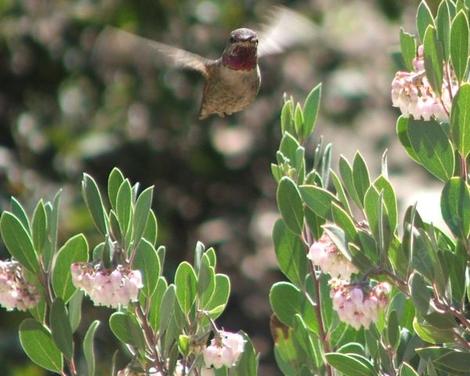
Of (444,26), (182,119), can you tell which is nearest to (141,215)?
(444,26)

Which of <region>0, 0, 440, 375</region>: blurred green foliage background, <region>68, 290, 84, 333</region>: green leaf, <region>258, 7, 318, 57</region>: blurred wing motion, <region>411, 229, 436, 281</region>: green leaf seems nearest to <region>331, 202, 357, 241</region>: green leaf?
<region>411, 229, 436, 281</region>: green leaf

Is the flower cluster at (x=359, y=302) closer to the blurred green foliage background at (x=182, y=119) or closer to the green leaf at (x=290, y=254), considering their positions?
the green leaf at (x=290, y=254)

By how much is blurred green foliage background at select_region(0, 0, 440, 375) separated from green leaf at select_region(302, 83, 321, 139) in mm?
3210

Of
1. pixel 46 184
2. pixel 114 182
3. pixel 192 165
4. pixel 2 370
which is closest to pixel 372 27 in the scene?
pixel 192 165

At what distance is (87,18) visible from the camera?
19.9 ft

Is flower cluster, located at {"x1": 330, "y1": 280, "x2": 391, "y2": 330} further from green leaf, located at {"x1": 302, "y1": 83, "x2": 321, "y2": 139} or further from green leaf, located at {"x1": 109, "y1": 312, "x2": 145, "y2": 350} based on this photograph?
green leaf, located at {"x1": 302, "y1": 83, "x2": 321, "y2": 139}

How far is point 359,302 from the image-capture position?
1829 mm

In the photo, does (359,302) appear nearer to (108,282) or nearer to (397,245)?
(397,245)

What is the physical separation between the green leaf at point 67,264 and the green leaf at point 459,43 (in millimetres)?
728

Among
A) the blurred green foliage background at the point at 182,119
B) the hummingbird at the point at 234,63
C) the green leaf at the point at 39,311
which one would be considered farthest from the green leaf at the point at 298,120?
the blurred green foliage background at the point at 182,119

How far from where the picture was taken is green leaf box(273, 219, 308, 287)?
2.17 meters

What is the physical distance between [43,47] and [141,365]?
14.2 feet

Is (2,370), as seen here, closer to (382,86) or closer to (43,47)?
(43,47)

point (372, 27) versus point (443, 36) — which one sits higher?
point (443, 36)
